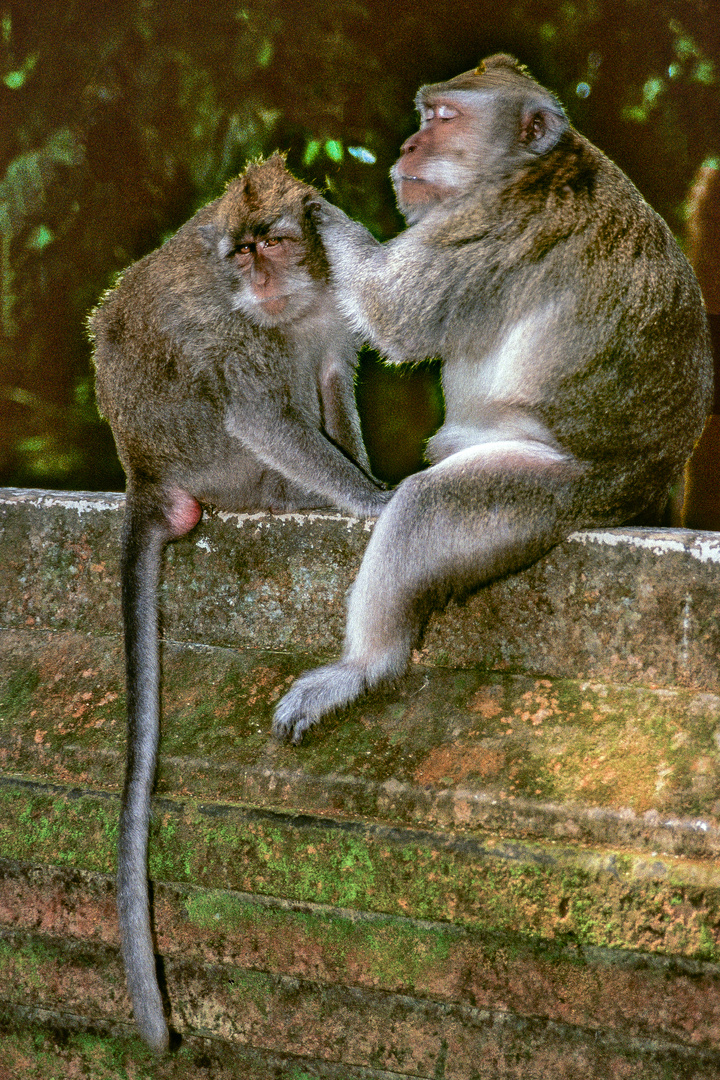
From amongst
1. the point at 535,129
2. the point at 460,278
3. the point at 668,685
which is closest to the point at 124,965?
the point at 668,685

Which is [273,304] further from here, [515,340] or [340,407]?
[515,340]

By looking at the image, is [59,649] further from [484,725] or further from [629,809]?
[629,809]

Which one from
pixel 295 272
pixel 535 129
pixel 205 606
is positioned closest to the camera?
pixel 535 129

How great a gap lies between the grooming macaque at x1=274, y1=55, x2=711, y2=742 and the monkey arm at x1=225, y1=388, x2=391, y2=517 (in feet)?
1.45

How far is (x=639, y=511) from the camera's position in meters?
2.24

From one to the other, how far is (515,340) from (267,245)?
808mm

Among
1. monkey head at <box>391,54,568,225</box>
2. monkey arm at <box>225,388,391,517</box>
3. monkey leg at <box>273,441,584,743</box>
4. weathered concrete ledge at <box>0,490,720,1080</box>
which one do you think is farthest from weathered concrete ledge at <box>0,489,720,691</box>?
monkey head at <box>391,54,568,225</box>

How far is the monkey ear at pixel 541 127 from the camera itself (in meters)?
2.17

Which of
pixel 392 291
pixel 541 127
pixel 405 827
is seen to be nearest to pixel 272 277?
pixel 392 291

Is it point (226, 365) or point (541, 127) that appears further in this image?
point (226, 365)

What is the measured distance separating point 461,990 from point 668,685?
0.82 m

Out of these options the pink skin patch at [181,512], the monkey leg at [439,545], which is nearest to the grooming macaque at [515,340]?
the monkey leg at [439,545]

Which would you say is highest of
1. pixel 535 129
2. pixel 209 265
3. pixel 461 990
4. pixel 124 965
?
pixel 535 129

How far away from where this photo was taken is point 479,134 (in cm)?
219
